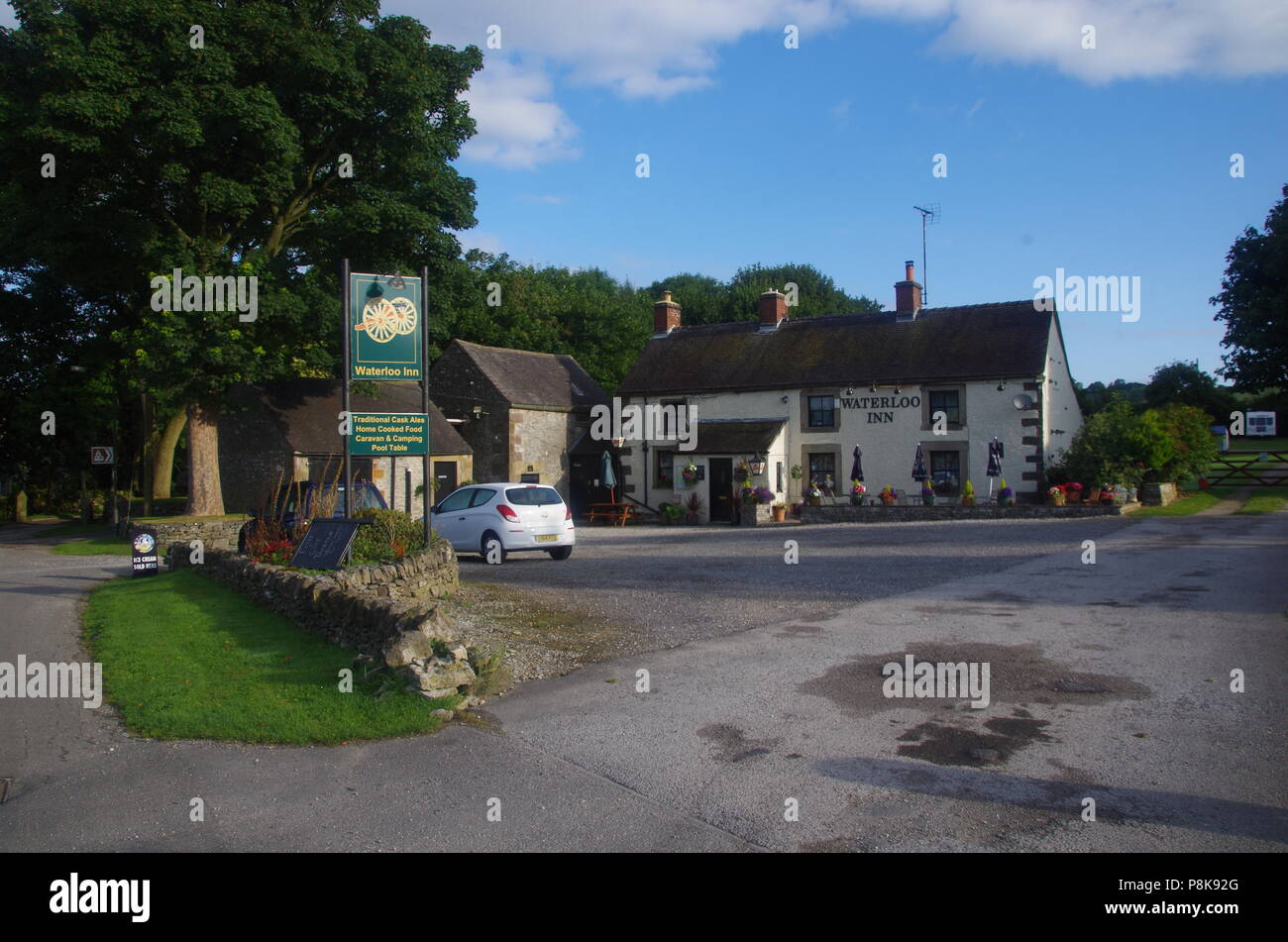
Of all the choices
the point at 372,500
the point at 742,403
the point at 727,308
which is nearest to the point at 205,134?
the point at 372,500

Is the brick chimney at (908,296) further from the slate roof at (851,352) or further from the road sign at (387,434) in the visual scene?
the road sign at (387,434)

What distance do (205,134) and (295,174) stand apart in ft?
13.6

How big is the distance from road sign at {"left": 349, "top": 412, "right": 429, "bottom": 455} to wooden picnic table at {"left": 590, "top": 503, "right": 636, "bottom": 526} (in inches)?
768

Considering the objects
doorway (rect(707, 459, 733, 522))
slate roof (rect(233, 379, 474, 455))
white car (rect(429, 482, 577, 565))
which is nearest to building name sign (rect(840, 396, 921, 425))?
doorway (rect(707, 459, 733, 522))

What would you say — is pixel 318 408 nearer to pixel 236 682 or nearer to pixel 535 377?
pixel 535 377

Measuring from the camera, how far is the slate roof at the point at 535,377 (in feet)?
119

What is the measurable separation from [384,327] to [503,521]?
18.6ft

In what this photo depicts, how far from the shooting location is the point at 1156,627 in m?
10.0

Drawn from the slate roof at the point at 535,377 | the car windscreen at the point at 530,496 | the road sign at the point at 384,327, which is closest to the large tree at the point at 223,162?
the slate roof at the point at 535,377

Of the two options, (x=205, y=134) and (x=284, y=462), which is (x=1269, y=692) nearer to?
(x=205, y=134)

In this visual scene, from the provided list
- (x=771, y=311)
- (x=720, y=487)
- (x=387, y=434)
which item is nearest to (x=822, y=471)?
(x=720, y=487)

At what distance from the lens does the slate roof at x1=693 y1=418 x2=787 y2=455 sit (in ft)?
104

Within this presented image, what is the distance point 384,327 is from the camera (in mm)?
13578
